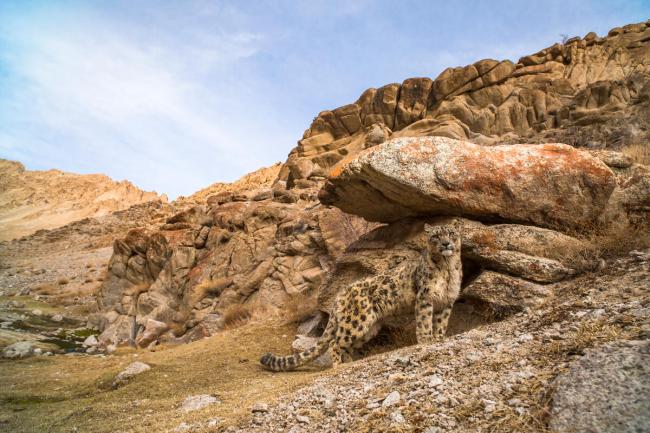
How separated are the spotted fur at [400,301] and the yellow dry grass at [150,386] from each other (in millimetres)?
690

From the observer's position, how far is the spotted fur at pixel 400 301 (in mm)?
8227

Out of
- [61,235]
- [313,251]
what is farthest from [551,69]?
[61,235]

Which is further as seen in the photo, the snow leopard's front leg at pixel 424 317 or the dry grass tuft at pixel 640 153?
the dry grass tuft at pixel 640 153

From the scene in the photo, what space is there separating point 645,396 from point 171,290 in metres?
21.6

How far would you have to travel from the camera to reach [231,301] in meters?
17.0

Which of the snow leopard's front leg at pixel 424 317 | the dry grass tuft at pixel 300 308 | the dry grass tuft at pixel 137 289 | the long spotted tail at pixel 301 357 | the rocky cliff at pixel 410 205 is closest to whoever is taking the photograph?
the snow leopard's front leg at pixel 424 317

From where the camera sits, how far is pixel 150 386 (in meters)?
9.62

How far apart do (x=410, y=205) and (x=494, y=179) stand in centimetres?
208

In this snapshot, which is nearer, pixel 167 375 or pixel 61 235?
pixel 167 375

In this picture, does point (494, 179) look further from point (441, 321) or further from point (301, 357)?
point (301, 357)

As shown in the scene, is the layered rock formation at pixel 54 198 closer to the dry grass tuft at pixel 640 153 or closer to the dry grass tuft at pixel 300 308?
the dry grass tuft at pixel 300 308

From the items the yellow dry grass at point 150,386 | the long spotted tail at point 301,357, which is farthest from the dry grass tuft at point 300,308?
the long spotted tail at point 301,357

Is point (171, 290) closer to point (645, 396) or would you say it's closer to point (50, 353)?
point (50, 353)

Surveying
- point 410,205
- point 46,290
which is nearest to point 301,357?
point 410,205
